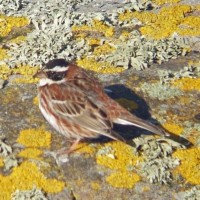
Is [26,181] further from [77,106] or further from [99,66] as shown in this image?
[99,66]

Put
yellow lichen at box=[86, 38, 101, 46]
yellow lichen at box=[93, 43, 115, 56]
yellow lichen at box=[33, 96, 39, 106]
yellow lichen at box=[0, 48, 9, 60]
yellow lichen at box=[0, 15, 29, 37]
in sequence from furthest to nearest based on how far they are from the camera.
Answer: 1. yellow lichen at box=[0, 15, 29, 37]
2. yellow lichen at box=[86, 38, 101, 46]
3. yellow lichen at box=[93, 43, 115, 56]
4. yellow lichen at box=[0, 48, 9, 60]
5. yellow lichen at box=[33, 96, 39, 106]

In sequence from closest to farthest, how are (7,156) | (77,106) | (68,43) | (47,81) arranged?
(7,156), (77,106), (47,81), (68,43)

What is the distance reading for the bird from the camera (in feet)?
22.4

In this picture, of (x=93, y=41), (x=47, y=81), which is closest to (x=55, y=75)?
(x=47, y=81)

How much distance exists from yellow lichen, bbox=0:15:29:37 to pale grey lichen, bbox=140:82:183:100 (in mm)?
1779

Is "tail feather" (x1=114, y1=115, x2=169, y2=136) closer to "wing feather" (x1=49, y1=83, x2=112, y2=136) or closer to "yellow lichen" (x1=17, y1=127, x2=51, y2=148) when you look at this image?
"wing feather" (x1=49, y1=83, x2=112, y2=136)

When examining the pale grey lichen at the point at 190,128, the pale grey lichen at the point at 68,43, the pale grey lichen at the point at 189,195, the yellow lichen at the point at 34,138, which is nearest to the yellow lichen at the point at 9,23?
the pale grey lichen at the point at 68,43

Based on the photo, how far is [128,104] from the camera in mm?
7285

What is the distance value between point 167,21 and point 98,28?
828mm

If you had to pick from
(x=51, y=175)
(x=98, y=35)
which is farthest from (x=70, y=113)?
(x=98, y=35)

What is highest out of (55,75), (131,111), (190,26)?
(55,75)

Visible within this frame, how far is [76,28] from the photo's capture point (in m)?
8.34

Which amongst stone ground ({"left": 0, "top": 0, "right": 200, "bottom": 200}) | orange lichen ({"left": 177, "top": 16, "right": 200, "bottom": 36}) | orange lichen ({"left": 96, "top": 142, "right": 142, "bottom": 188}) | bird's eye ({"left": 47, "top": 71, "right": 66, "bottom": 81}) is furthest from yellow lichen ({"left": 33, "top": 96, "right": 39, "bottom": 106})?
orange lichen ({"left": 177, "top": 16, "right": 200, "bottom": 36})

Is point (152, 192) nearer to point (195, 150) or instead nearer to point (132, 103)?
point (195, 150)
